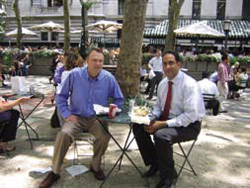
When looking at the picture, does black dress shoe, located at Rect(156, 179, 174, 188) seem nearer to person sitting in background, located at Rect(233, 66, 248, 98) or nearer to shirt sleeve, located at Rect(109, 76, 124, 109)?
shirt sleeve, located at Rect(109, 76, 124, 109)

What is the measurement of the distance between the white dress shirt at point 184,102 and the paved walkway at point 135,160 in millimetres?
843

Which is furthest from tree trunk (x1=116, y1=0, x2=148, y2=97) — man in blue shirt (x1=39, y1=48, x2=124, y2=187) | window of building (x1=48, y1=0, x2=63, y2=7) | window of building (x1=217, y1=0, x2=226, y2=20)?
window of building (x1=48, y1=0, x2=63, y2=7)

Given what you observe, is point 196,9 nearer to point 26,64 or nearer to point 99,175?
point 26,64

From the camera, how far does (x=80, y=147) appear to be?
4.75m

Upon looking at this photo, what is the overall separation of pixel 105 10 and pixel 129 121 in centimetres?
2648

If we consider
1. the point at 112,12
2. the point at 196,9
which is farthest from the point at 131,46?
the point at 196,9

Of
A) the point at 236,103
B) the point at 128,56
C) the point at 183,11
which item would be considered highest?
the point at 183,11

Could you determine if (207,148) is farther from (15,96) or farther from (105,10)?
(105,10)

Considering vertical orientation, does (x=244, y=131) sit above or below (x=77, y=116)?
below

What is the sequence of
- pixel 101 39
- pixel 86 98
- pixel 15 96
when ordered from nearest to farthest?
pixel 86 98
pixel 15 96
pixel 101 39

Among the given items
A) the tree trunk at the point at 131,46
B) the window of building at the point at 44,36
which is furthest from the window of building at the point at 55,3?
the tree trunk at the point at 131,46

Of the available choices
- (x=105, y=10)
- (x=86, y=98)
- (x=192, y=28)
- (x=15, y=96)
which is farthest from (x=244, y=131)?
(x=105, y=10)

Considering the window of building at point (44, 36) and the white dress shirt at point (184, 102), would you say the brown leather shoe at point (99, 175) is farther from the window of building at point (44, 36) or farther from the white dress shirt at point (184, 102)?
the window of building at point (44, 36)

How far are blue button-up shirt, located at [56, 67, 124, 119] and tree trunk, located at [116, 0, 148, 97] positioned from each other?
6.79 feet
